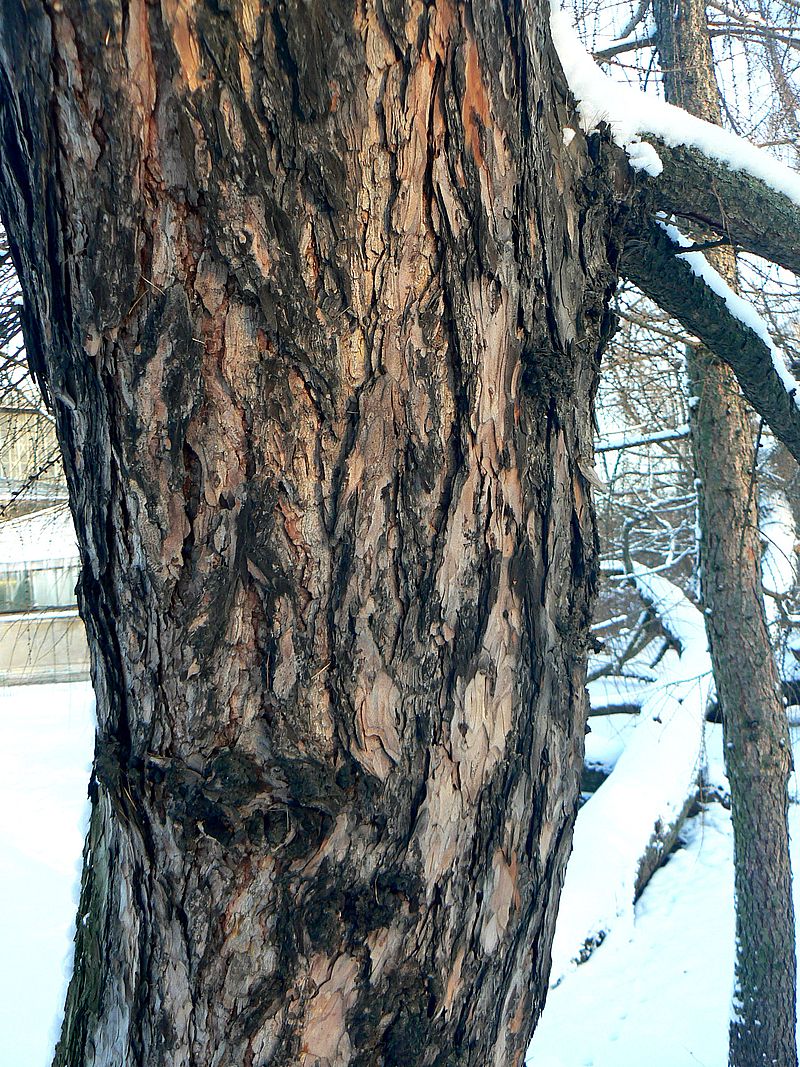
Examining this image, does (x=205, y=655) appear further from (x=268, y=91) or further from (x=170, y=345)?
(x=268, y=91)

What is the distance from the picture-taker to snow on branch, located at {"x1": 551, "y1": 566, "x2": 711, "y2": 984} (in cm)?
588

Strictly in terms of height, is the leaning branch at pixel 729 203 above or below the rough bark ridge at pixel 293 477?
above

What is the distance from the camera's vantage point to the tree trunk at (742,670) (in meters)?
4.42

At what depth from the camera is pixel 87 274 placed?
3.29ft

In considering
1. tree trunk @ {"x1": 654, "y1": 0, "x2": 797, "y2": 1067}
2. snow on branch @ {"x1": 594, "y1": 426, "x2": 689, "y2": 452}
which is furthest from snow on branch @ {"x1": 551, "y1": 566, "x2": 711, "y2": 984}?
snow on branch @ {"x1": 594, "y1": 426, "x2": 689, "y2": 452}

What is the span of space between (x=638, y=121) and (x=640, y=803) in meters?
6.40

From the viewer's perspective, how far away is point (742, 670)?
469 cm

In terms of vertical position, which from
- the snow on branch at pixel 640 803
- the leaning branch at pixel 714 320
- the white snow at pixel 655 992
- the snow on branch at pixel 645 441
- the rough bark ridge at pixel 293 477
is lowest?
the white snow at pixel 655 992

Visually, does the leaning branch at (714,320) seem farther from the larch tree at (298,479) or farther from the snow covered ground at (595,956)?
the snow covered ground at (595,956)

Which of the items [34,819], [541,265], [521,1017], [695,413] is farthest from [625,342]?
[34,819]

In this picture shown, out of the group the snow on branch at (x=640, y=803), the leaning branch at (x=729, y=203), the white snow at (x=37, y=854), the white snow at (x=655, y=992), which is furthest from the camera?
the snow on branch at (x=640, y=803)

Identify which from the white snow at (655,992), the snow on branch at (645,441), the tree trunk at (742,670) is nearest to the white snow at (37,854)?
the white snow at (655,992)

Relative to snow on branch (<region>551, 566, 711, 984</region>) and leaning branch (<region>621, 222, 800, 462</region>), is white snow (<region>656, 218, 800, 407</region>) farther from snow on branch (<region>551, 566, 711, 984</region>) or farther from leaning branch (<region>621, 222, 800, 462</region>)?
snow on branch (<region>551, 566, 711, 984</region>)

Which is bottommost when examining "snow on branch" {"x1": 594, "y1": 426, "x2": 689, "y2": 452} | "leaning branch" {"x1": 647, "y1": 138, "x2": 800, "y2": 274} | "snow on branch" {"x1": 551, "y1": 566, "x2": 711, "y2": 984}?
"snow on branch" {"x1": 551, "y1": 566, "x2": 711, "y2": 984}
